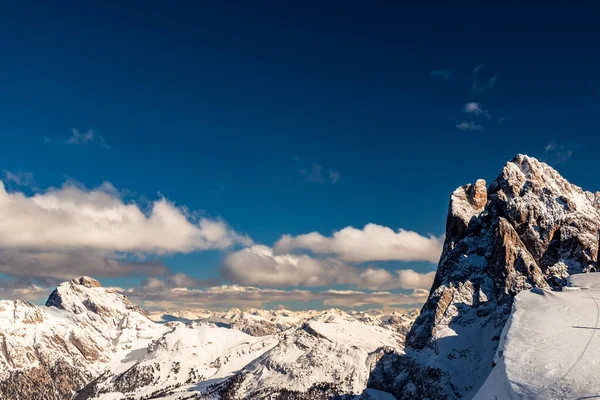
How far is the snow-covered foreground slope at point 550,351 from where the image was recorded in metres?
65.2

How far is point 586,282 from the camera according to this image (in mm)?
115000

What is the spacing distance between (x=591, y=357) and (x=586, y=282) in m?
52.5

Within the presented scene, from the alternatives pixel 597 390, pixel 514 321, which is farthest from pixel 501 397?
pixel 514 321

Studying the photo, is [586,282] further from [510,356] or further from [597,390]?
[597,390]

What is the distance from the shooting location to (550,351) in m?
74.2

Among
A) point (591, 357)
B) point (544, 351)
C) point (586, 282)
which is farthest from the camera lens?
point (586, 282)

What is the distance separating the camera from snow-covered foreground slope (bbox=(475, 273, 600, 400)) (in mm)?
65250

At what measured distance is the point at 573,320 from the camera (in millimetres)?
83375

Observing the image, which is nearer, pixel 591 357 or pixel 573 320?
pixel 591 357

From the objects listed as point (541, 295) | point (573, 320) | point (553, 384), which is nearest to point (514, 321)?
point (573, 320)

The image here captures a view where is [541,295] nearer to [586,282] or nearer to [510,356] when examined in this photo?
[586,282]

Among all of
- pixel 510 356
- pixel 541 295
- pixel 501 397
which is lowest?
pixel 501 397

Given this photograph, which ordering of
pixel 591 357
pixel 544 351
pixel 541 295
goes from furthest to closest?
pixel 541 295 → pixel 544 351 → pixel 591 357

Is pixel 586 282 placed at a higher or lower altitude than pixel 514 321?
higher
